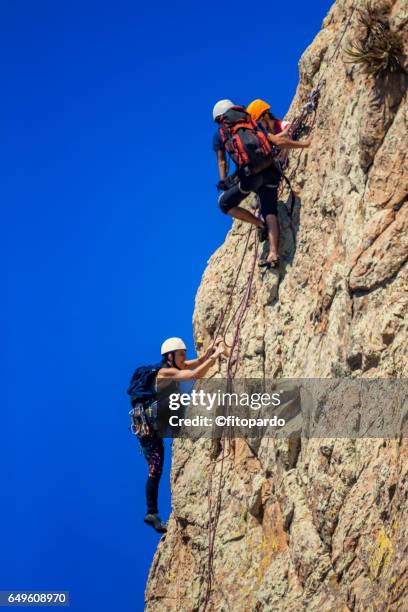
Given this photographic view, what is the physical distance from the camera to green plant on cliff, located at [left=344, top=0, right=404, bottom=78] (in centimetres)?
1120

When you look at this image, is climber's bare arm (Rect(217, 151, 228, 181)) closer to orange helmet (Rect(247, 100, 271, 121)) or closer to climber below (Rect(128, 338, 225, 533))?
orange helmet (Rect(247, 100, 271, 121))

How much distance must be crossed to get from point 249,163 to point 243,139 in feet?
1.25

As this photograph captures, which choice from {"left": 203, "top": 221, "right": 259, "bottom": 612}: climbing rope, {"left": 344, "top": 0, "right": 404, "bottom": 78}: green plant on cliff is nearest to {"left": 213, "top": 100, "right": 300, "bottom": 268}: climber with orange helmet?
{"left": 203, "top": 221, "right": 259, "bottom": 612}: climbing rope

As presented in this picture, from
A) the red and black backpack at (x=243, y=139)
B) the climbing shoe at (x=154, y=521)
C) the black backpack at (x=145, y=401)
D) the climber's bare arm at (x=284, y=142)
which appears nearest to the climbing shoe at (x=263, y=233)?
the red and black backpack at (x=243, y=139)

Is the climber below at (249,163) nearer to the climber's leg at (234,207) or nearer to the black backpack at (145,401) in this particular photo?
the climber's leg at (234,207)

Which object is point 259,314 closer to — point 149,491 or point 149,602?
point 149,491

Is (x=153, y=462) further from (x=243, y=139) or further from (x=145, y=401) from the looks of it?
(x=243, y=139)

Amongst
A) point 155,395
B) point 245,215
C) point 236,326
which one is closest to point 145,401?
point 155,395

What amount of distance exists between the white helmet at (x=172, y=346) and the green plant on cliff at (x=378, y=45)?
554 cm

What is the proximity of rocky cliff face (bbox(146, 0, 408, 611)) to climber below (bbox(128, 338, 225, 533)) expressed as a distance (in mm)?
432

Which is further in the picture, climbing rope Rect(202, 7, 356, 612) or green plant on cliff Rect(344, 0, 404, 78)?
climbing rope Rect(202, 7, 356, 612)

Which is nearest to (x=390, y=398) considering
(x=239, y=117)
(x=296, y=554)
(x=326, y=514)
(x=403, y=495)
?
(x=403, y=495)

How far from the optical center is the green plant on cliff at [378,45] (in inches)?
441

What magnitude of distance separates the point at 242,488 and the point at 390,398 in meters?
4.42
